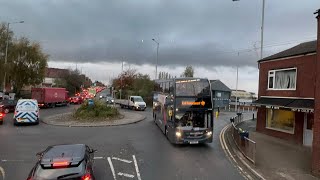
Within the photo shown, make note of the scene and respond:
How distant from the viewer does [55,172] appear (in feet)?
29.4

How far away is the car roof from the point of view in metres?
9.38

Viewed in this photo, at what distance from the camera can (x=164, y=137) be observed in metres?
24.1

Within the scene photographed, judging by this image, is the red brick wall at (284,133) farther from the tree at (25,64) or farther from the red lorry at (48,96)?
the tree at (25,64)

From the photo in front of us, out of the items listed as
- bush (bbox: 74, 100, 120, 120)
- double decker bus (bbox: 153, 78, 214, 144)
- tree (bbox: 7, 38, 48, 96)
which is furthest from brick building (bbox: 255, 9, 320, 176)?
tree (bbox: 7, 38, 48, 96)

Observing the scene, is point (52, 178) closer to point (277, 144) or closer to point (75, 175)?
point (75, 175)

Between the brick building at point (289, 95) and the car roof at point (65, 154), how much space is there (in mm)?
13976

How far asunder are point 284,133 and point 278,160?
26.1 feet

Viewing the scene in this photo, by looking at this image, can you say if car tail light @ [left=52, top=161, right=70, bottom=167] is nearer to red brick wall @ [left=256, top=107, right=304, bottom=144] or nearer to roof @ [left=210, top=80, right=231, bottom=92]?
red brick wall @ [left=256, top=107, right=304, bottom=144]

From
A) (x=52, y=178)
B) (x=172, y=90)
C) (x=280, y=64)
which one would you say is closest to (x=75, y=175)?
(x=52, y=178)

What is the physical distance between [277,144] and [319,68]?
837cm

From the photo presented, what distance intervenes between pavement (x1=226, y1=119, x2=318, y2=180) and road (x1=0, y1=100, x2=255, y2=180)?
89 cm

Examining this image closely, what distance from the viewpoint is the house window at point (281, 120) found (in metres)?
23.8

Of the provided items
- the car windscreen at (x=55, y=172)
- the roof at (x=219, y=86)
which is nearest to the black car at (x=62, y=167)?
the car windscreen at (x=55, y=172)

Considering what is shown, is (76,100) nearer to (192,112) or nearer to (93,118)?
(93,118)
